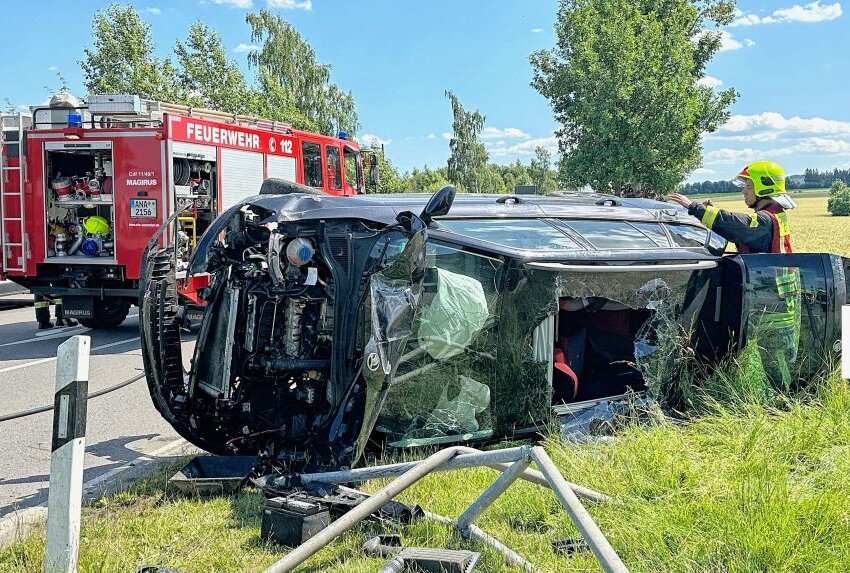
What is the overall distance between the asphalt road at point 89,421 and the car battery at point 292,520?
5.23ft

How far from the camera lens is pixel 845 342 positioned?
4648 mm

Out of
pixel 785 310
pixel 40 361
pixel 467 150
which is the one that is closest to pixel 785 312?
pixel 785 310

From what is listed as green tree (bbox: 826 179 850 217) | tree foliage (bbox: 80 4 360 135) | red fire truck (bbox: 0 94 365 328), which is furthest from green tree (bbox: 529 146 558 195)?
red fire truck (bbox: 0 94 365 328)

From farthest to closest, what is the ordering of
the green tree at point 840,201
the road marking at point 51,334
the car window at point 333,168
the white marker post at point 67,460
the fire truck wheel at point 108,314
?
the green tree at point 840,201 → the car window at point 333,168 → the fire truck wheel at point 108,314 → the road marking at point 51,334 → the white marker post at point 67,460

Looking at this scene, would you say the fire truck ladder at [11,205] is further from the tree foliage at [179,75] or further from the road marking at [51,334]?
the tree foliage at [179,75]

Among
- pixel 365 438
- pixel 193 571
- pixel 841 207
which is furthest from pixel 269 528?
pixel 841 207

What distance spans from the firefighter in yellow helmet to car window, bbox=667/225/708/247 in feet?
0.93

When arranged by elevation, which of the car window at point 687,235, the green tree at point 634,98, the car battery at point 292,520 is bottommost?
the car battery at point 292,520

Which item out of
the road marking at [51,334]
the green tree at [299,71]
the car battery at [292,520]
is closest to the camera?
the car battery at [292,520]

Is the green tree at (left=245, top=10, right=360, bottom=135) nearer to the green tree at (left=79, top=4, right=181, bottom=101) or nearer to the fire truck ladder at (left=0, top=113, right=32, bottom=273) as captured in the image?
the green tree at (left=79, top=4, right=181, bottom=101)

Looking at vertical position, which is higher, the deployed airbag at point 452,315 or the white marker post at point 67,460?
the deployed airbag at point 452,315

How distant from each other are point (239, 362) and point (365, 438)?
0.82 m

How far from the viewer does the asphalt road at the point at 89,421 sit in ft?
16.0

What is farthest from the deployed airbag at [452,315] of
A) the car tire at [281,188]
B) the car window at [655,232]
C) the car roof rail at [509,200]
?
the car window at [655,232]
